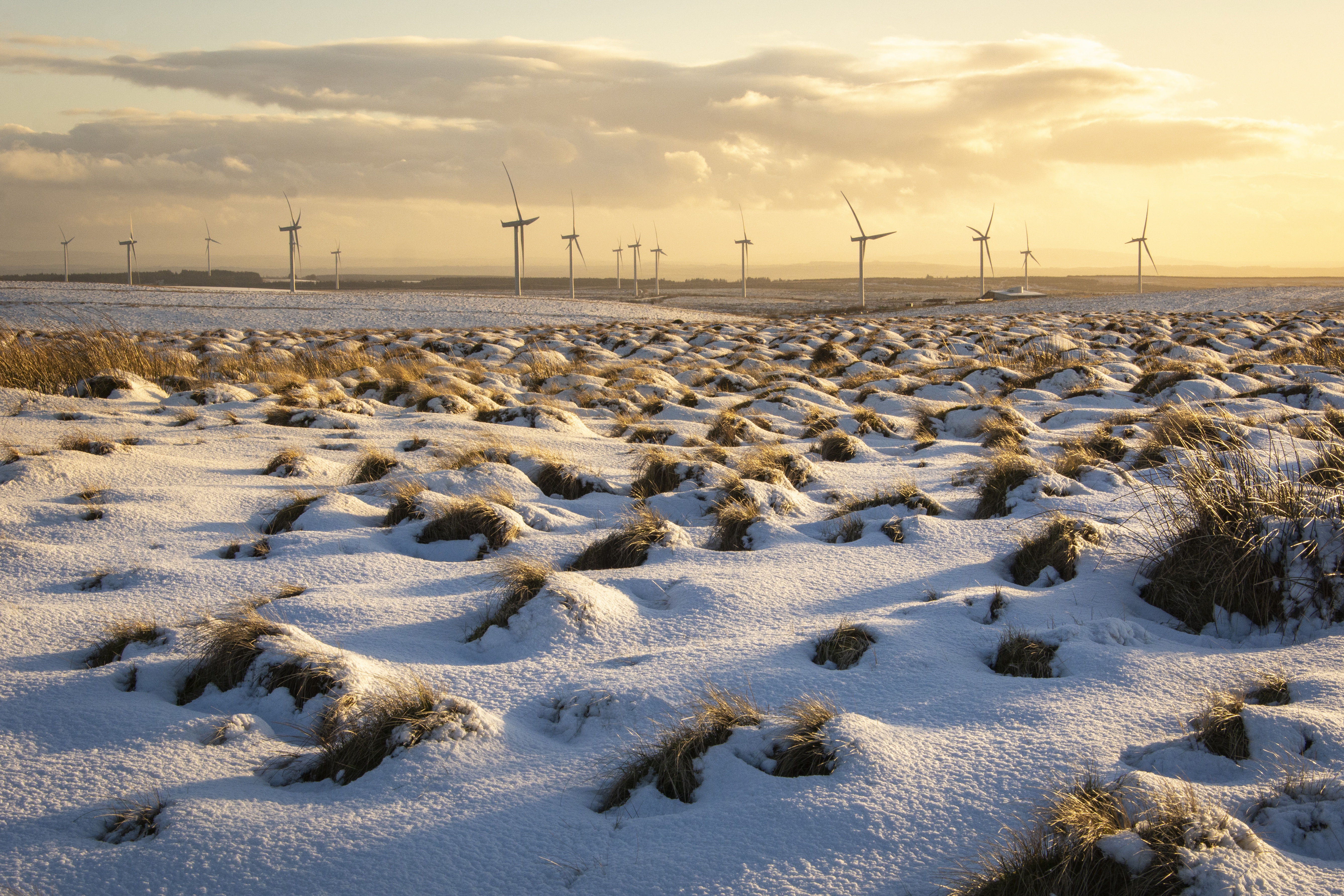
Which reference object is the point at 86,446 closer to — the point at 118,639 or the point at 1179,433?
the point at 118,639

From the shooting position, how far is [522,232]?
57750 mm

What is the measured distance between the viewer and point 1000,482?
6.18 m

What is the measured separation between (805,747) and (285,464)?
555 cm

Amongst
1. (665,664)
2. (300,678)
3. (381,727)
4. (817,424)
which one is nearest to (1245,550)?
(665,664)

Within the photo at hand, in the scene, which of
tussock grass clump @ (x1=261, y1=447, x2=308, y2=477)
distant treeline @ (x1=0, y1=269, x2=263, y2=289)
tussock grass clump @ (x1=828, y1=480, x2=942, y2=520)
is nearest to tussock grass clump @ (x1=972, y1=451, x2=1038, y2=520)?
tussock grass clump @ (x1=828, y1=480, x2=942, y2=520)

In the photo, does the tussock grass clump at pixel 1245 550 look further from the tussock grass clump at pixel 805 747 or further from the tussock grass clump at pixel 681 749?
the tussock grass clump at pixel 681 749

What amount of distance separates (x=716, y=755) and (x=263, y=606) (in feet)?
8.19

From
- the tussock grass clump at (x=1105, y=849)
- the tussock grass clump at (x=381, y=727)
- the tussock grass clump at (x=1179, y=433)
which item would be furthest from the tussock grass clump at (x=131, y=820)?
the tussock grass clump at (x=1179, y=433)

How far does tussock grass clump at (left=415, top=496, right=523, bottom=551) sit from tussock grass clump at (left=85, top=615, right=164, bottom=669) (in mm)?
1733

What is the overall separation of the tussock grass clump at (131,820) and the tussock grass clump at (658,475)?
4144mm

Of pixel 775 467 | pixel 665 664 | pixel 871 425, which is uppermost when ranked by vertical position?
pixel 871 425

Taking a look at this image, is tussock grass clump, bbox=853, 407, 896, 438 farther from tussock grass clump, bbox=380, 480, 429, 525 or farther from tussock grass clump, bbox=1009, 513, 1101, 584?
tussock grass clump, bbox=380, 480, 429, 525

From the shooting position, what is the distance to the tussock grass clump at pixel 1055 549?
4.61m

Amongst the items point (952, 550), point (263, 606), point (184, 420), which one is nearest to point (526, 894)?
point (263, 606)
